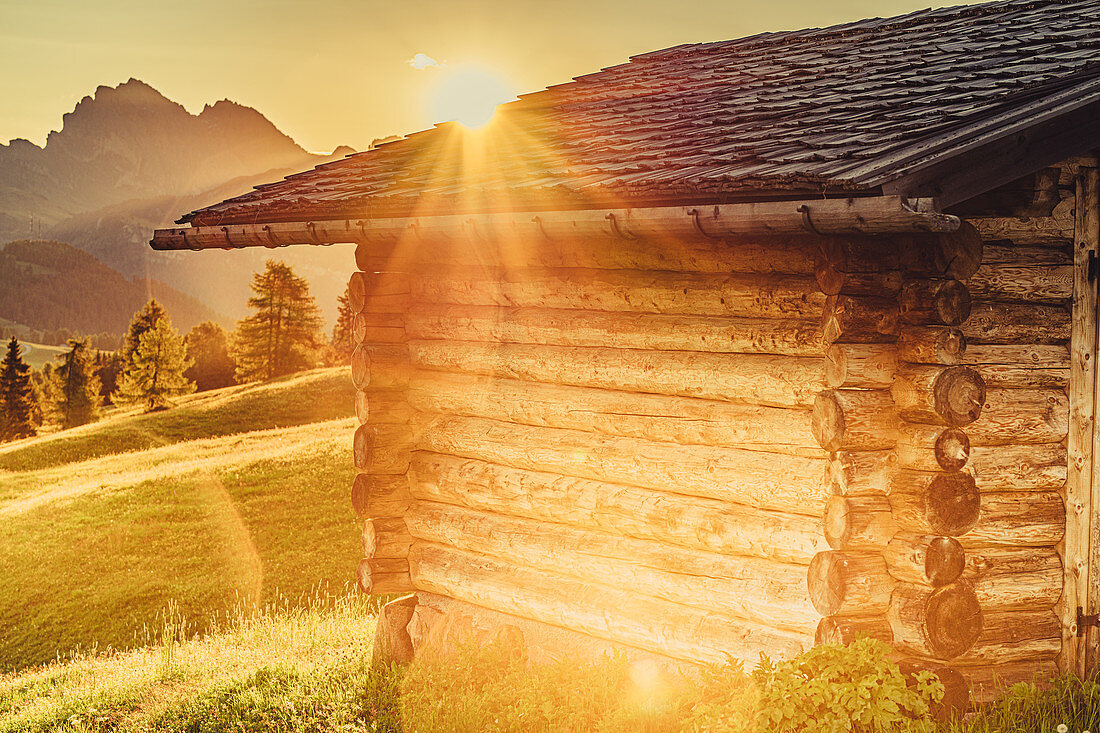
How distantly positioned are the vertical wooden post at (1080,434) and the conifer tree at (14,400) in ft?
189

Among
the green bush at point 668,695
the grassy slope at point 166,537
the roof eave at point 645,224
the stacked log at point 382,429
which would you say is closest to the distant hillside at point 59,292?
the grassy slope at point 166,537

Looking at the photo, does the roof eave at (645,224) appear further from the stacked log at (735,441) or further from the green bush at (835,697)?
the green bush at (835,697)

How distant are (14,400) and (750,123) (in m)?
57.5

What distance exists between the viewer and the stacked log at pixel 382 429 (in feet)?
26.9

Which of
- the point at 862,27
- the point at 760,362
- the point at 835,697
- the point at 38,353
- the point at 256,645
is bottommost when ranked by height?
the point at 38,353

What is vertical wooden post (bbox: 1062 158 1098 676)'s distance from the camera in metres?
5.67

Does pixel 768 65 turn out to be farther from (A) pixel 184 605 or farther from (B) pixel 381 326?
(A) pixel 184 605

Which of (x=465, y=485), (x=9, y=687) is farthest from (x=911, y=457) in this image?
(x=9, y=687)

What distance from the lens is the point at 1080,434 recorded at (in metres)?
5.68

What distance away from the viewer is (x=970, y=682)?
17.9 feet

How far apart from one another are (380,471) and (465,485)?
0.87m

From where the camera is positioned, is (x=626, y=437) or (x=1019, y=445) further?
(x=626, y=437)

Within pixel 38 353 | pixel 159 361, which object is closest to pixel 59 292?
pixel 38 353

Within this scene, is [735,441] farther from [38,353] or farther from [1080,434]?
[38,353]
